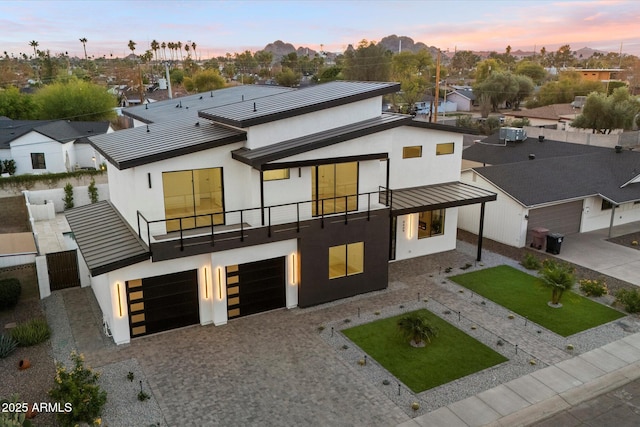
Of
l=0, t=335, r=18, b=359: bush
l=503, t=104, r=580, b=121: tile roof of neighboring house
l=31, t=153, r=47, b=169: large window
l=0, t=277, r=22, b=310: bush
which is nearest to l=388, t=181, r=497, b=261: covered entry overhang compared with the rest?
l=0, t=335, r=18, b=359: bush

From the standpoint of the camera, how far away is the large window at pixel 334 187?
18688mm

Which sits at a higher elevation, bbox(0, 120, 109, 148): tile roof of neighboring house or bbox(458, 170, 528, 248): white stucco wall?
bbox(0, 120, 109, 148): tile roof of neighboring house

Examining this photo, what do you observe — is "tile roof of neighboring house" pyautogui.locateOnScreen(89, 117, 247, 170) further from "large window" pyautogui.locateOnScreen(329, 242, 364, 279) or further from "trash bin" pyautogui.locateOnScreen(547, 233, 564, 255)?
"trash bin" pyautogui.locateOnScreen(547, 233, 564, 255)

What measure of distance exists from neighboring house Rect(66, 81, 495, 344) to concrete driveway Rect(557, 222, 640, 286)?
351 inches

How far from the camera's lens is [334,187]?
63.1ft

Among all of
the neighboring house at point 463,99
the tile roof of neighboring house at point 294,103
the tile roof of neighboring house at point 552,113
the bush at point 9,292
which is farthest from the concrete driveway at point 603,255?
the neighboring house at point 463,99

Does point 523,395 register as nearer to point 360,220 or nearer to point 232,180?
point 360,220

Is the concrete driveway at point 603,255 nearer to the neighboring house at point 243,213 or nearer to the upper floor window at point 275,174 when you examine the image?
the neighboring house at point 243,213

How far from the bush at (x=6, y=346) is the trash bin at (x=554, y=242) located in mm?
22606

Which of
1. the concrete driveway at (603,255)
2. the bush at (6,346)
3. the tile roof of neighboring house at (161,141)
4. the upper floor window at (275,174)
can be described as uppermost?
the tile roof of neighboring house at (161,141)

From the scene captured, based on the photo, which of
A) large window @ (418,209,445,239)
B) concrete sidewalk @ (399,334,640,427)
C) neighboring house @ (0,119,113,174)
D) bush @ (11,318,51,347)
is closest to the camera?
concrete sidewalk @ (399,334,640,427)

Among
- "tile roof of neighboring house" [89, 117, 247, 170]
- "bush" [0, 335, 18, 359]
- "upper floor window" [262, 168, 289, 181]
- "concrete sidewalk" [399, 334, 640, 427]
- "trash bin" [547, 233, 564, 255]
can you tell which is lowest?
"concrete sidewalk" [399, 334, 640, 427]

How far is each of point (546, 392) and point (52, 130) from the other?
135ft

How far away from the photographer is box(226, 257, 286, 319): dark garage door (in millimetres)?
17391
